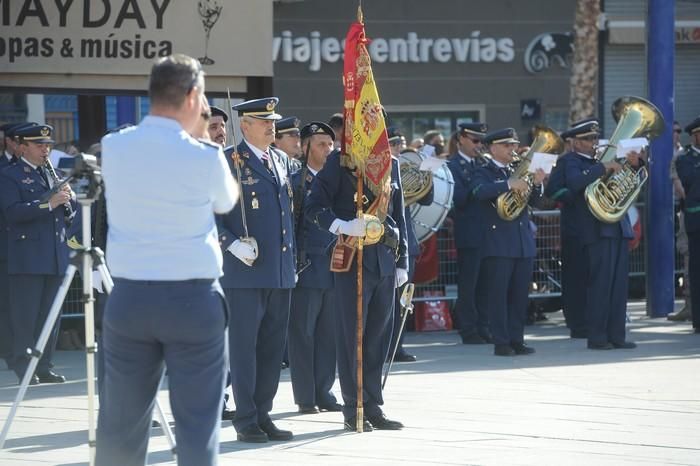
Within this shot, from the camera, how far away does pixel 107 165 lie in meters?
5.79

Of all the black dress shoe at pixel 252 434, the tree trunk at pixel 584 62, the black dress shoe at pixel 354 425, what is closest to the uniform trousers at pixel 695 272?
the tree trunk at pixel 584 62

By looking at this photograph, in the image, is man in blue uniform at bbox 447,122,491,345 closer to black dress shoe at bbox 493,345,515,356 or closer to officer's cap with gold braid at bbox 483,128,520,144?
officer's cap with gold braid at bbox 483,128,520,144

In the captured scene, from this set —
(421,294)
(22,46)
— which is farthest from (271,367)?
(421,294)

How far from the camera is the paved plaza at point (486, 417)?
8.18m

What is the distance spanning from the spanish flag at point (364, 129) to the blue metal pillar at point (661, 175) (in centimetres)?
773

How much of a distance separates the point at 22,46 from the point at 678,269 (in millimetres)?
8801

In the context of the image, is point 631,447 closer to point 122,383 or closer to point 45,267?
point 122,383

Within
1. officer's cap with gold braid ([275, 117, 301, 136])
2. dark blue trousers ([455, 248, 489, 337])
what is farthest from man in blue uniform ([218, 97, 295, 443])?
dark blue trousers ([455, 248, 489, 337])

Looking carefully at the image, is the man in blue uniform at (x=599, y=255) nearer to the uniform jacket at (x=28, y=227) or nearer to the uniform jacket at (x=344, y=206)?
the uniform jacket at (x=344, y=206)

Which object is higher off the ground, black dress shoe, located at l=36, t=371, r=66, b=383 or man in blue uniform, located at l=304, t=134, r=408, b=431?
man in blue uniform, located at l=304, t=134, r=408, b=431

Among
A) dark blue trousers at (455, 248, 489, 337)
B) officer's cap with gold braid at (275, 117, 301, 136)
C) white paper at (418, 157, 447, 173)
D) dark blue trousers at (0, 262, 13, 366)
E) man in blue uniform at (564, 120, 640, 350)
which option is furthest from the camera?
dark blue trousers at (455, 248, 489, 337)

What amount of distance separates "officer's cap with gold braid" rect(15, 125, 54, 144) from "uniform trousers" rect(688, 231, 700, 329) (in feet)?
22.8

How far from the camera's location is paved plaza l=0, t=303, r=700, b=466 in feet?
26.8

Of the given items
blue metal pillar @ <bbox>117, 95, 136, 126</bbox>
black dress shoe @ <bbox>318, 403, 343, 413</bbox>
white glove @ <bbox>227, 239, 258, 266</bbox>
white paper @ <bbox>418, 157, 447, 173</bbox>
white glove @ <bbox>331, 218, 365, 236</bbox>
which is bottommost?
black dress shoe @ <bbox>318, 403, 343, 413</bbox>
